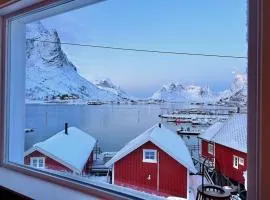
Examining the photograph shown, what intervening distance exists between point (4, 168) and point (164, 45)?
1362 mm

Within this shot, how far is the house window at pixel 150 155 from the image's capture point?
1289 mm

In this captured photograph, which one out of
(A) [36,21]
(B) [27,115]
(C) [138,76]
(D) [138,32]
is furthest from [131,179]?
(A) [36,21]

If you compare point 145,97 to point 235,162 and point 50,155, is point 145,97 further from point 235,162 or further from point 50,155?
point 50,155

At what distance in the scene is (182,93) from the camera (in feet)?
3.92

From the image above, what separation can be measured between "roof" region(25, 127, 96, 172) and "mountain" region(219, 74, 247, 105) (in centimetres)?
75

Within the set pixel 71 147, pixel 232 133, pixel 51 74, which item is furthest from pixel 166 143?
pixel 51 74

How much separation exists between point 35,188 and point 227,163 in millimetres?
1030

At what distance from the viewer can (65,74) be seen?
5.44 ft

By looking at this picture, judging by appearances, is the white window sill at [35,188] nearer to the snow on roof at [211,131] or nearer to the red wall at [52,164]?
the red wall at [52,164]

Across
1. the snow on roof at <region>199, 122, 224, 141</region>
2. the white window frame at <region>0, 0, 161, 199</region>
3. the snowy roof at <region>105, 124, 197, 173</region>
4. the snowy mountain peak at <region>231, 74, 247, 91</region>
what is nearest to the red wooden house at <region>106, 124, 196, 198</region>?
the snowy roof at <region>105, 124, 197, 173</region>

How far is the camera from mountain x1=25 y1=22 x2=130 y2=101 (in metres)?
1.55

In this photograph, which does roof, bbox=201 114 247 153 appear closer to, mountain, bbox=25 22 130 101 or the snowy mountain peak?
the snowy mountain peak
